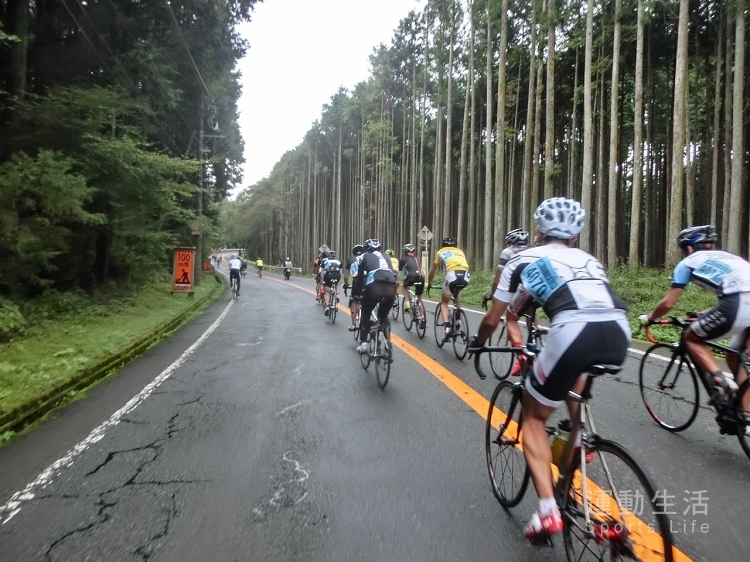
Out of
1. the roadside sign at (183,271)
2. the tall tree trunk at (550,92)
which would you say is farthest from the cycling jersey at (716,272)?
the roadside sign at (183,271)

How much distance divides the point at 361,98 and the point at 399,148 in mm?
7992

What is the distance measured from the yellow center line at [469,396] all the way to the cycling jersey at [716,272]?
1946mm

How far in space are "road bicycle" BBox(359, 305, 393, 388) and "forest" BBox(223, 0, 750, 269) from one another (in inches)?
→ 495


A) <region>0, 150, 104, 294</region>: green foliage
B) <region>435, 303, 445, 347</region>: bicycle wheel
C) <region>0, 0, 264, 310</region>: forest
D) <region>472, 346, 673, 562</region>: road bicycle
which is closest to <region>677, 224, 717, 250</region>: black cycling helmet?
<region>472, 346, 673, 562</region>: road bicycle

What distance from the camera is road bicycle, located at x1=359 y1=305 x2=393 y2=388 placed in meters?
6.63

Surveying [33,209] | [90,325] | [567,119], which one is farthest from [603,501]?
[567,119]

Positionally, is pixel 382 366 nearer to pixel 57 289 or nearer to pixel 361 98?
pixel 57 289

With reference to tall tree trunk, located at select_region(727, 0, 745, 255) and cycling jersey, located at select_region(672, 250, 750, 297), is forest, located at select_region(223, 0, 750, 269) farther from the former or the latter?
cycling jersey, located at select_region(672, 250, 750, 297)

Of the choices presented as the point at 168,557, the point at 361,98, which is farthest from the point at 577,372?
the point at 361,98

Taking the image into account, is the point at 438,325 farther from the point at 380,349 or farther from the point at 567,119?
the point at 567,119

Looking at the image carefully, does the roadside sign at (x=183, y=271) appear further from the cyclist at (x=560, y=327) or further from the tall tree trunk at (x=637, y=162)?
the cyclist at (x=560, y=327)

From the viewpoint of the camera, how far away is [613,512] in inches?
93.9

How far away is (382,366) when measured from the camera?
6.73m

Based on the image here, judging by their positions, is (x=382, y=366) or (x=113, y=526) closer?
(x=113, y=526)
